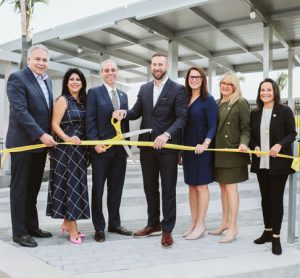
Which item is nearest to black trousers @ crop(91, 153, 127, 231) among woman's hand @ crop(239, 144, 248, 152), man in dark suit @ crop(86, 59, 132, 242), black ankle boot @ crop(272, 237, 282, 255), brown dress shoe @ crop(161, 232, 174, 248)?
man in dark suit @ crop(86, 59, 132, 242)

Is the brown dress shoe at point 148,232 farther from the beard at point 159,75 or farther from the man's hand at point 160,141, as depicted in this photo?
the beard at point 159,75

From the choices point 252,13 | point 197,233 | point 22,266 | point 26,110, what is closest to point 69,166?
point 26,110

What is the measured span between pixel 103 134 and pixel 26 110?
821 millimetres

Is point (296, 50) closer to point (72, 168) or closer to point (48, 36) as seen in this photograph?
point (48, 36)

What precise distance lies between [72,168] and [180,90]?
1371 mm

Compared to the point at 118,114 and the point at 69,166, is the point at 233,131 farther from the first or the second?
the point at 69,166

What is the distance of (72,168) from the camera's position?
4316mm

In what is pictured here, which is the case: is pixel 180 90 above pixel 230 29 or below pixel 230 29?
below

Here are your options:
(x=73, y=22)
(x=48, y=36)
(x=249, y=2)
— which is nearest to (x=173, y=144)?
(x=249, y=2)

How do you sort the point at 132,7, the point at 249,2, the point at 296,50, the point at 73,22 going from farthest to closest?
1. the point at 296,50
2. the point at 73,22
3. the point at 132,7
4. the point at 249,2

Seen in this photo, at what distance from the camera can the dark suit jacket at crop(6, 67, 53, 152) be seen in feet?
13.4

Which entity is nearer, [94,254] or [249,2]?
[94,254]

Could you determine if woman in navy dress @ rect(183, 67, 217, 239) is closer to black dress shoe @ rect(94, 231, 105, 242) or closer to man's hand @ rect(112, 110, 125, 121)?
man's hand @ rect(112, 110, 125, 121)

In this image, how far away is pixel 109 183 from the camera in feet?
15.3
